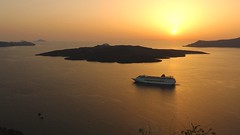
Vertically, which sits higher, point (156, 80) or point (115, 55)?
point (115, 55)

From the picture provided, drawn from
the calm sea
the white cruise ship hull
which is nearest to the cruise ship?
the white cruise ship hull

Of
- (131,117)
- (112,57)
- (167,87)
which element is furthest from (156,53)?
(131,117)

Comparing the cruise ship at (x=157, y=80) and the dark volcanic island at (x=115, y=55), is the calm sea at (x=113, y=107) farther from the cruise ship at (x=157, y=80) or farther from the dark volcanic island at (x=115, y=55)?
the dark volcanic island at (x=115, y=55)

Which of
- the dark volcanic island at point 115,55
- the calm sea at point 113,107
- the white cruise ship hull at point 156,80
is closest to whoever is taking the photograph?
the calm sea at point 113,107

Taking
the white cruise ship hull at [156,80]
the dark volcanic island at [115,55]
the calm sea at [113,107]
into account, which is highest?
the dark volcanic island at [115,55]

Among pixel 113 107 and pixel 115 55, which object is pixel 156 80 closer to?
pixel 113 107

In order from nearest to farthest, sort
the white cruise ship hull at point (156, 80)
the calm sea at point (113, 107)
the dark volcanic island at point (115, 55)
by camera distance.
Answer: the calm sea at point (113, 107) → the white cruise ship hull at point (156, 80) → the dark volcanic island at point (115, 55)

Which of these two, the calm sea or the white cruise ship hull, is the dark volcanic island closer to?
the white cruise ship hull

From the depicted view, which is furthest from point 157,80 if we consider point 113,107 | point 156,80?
point 113,107

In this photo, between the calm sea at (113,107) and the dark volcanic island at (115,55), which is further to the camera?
the dark volcanic island at (115,55)

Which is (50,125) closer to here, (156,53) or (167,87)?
(167,87)

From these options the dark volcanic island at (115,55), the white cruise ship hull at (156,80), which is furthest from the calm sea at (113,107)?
the dark volcanic island at (115,55)
